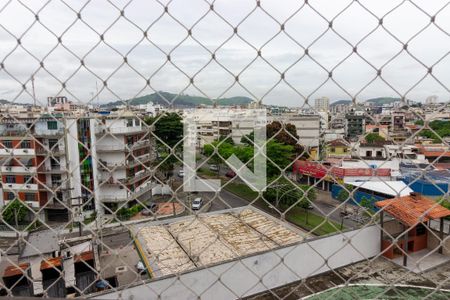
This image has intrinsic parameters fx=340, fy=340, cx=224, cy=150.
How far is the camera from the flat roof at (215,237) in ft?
17.0

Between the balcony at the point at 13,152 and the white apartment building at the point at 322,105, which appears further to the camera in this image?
the balcony at the point at 13,152

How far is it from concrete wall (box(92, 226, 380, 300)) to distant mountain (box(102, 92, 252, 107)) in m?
0.41

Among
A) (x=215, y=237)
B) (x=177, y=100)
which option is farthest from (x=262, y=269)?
(x=215, y=237)

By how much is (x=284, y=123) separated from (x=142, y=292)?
552 mm

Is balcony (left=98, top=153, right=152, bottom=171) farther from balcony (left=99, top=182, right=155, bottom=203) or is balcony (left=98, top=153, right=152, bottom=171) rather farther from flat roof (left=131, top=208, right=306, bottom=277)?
flat roof (left=131, top=208, right=306, bottom=277)

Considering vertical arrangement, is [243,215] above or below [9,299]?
below

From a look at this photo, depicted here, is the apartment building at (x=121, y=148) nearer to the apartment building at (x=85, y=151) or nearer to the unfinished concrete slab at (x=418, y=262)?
the apartment building at (x=85, y=151)

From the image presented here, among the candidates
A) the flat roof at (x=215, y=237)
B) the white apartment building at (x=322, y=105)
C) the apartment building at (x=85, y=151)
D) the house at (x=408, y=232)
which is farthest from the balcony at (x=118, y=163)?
the flat roof at (x=215, y=237)

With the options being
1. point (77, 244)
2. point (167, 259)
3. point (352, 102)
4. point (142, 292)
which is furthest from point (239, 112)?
point (77, 244)

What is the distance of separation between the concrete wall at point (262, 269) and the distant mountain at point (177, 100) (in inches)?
16.0

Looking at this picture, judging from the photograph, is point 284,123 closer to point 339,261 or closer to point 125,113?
point 125,113

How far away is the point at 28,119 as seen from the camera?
3.05ft

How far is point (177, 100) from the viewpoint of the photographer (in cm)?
71

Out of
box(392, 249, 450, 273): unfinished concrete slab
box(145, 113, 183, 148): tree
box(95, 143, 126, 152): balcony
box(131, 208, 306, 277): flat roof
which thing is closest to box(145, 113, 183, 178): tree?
box(145, 113, 183, 148): tree
